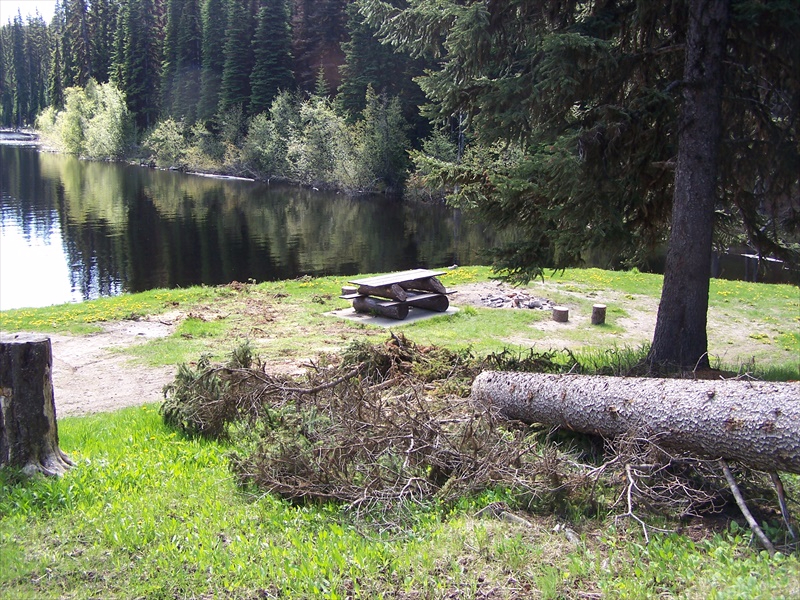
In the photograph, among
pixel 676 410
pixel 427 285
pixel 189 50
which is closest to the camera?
pixel 676 410

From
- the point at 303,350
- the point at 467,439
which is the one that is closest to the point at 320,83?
the point at 303,350

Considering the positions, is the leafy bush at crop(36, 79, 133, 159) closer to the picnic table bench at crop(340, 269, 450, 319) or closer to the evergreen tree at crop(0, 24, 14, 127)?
the evergreen tree at crop(0, 24, 14, 127)

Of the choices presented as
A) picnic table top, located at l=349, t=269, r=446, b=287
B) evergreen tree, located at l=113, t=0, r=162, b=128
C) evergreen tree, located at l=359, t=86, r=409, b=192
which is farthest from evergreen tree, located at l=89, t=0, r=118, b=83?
picnic table top, located at l=349, t=269, r=446, b=287

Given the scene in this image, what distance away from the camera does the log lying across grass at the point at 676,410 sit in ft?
15.7

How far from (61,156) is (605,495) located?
98906 mm

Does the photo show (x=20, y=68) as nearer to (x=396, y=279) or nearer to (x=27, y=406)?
(x=396, y=279)

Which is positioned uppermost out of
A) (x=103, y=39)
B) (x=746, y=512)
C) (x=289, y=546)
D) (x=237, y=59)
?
(x=103, y=39)

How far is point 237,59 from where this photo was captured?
7838 centimetres

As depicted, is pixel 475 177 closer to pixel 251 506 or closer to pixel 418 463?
pixel 418 463

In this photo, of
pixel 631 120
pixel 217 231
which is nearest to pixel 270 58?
pixel 217 231

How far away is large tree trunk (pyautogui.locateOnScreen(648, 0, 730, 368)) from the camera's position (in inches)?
328

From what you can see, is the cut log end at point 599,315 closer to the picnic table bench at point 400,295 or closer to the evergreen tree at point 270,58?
the picnic table bench at point 400,295

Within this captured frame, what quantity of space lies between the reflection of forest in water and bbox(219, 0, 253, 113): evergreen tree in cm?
1717

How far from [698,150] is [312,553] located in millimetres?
6325
